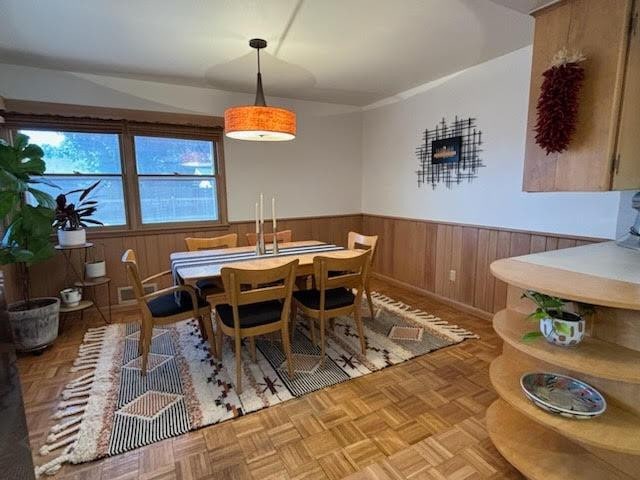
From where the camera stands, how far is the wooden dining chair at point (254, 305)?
1981mm

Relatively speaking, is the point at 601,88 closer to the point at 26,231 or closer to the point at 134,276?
the point at 134,276

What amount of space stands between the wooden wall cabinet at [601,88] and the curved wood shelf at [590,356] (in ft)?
2.55

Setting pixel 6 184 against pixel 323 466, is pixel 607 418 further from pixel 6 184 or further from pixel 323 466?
pixel 6 184

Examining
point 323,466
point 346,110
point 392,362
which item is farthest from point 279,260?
point 346,110

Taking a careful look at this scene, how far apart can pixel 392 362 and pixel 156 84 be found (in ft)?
11.6

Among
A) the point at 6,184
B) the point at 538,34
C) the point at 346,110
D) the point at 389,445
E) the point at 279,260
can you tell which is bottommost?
the point at 389,445

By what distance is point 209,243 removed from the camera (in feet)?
10.9

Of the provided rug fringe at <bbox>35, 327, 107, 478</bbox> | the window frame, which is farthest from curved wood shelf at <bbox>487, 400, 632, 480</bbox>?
the window frame

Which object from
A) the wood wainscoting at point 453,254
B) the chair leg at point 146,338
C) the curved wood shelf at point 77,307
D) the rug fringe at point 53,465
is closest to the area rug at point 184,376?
the rug fringe at point 53,465

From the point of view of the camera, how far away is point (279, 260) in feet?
8.68

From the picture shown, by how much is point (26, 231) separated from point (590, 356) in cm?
352

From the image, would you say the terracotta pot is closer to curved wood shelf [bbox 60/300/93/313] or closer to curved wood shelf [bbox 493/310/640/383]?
curved wood shelf [bbox 60/300/93/313]

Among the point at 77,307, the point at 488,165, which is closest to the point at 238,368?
the point at 77,307

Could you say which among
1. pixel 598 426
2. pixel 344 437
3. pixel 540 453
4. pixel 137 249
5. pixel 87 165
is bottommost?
pixel 344 437
